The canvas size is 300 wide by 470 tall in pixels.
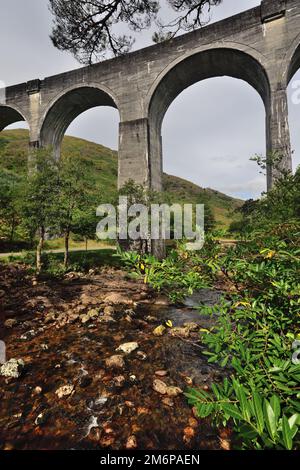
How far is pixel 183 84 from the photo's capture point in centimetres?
1583

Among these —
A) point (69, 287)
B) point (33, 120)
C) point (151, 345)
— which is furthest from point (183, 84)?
point (151, 345)

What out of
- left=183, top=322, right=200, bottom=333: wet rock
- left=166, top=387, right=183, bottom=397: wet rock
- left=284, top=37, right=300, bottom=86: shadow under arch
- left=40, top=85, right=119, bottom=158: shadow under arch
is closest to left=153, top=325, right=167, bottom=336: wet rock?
left=183, top=322, right=200, bottom=333: wet rock

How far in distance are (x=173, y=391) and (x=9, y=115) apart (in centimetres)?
2433

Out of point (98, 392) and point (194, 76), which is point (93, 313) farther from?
point (194, 76)

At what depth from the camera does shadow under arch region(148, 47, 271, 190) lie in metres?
13.4

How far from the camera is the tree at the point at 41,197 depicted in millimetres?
10281

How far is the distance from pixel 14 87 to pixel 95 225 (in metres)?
14.4

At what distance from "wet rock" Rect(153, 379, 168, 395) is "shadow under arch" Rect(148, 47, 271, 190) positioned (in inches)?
499

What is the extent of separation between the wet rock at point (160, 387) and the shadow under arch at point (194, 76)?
1268 cm

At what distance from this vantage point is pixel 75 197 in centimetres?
1152

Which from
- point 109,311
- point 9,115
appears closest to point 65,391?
point 109,311

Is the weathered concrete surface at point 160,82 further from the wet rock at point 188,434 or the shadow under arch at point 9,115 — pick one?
the wet rock at point 188,434

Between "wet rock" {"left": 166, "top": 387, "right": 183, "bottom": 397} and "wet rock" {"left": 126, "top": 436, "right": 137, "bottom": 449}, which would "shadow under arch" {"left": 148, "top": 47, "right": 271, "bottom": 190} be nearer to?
"wet rock" {"left": 166, "top": 387, "right": 183, "bottom": 397}

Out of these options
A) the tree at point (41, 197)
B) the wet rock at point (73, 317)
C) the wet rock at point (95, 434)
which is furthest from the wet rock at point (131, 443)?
the tree at point (41, 197)
